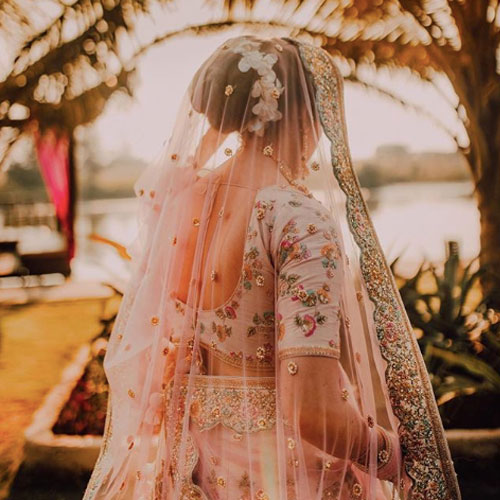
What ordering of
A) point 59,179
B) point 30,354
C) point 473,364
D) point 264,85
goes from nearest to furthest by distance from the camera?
point 264,85
point 473,364
point 30,354
point 59,179

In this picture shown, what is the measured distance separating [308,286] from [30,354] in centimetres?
552

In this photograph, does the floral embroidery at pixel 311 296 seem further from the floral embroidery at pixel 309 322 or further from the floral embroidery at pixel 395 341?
the floral embroidery at pixel 395 341

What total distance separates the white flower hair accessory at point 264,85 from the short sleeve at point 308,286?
287 millimetres

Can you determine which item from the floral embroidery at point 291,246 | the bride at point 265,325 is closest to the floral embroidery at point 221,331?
the bride at point 265,325

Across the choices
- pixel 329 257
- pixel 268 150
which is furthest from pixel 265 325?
pixel 268 150

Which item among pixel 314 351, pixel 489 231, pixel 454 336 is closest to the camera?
pixel 314 351

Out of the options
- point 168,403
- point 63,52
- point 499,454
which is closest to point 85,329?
point 63,52

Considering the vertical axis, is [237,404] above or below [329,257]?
below

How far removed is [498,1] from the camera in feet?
14.0

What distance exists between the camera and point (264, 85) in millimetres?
1303

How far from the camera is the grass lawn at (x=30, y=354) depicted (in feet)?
13.1

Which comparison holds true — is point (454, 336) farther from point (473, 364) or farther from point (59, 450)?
point (59, 450)

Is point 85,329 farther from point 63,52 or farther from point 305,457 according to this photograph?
point 305,457

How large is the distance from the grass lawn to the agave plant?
2452mm
